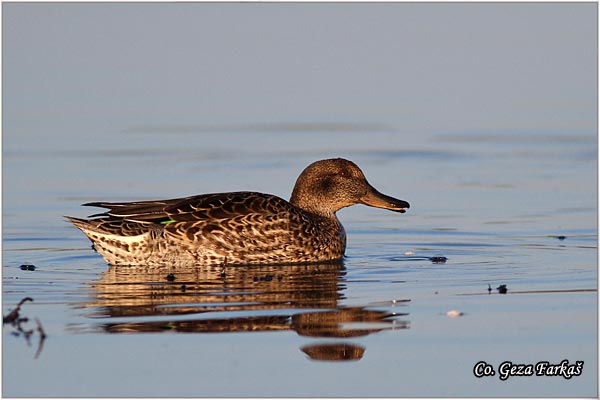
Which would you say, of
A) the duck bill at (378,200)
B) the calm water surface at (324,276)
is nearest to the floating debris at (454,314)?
the calm water surface at (324,276)

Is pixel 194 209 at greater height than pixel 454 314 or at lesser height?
greater

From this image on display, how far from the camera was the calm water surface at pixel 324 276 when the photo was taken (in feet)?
26.5

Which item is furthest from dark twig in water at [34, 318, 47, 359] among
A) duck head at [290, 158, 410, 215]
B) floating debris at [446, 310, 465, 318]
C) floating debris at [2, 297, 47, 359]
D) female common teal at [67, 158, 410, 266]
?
duck head at [290, 158, 410, 215]

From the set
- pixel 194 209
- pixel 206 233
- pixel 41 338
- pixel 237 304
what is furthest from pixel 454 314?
pixel 194 209

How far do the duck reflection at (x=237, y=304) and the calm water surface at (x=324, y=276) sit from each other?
0.02m

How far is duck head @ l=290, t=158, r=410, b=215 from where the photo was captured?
503 inches

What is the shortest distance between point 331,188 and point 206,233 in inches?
59.4

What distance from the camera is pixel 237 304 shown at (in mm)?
9508

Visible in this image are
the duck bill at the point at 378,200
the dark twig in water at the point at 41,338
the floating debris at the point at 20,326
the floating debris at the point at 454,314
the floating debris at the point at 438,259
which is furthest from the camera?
the duck bill at the point at 378,200

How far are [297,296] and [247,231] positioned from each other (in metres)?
1.89

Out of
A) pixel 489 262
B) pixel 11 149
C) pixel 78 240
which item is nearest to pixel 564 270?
pixel 489 262

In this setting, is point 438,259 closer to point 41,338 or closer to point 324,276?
point 324,276

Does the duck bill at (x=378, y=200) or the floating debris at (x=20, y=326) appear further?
the duck bill at (x=378, y=200)

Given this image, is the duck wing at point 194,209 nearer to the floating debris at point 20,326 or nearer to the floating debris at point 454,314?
the floating debris at point 20,326
